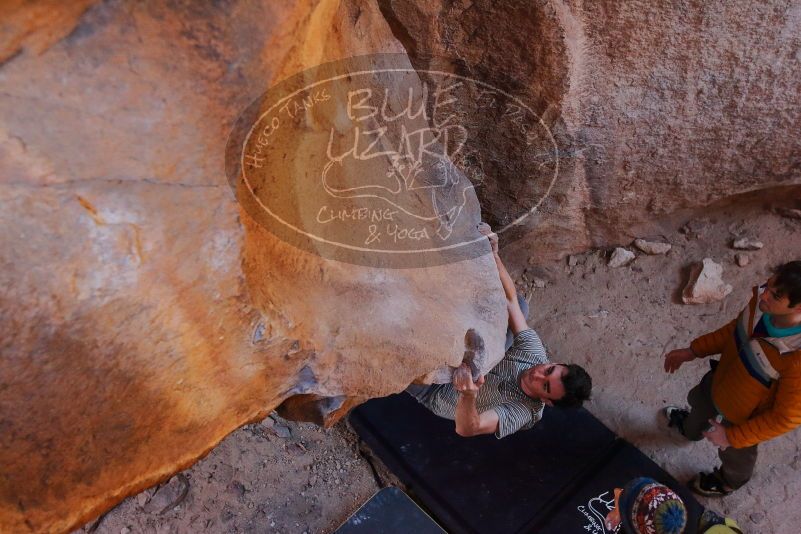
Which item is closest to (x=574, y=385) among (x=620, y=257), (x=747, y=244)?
(x=620, y=257)

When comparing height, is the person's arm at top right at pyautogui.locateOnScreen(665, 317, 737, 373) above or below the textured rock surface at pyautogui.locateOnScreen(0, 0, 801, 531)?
below

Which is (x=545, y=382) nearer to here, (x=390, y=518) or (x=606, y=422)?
(x=606, y=422)

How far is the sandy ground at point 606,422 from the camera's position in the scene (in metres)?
2.32

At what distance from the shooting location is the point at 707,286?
2.83 m

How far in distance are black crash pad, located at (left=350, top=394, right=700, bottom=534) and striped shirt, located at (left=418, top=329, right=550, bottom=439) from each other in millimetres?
196

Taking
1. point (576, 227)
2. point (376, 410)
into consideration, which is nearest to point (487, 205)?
point (576, 227)

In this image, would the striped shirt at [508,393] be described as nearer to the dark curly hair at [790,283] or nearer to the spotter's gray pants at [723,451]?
the spotter's gray pants at [723,451]

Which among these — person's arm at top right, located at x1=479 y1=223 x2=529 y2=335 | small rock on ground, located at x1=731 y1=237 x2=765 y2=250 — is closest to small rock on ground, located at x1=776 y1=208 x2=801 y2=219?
small rock on ground, located at x1=731 y1=237 x2=765 y2=250

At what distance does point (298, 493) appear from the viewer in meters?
2.38

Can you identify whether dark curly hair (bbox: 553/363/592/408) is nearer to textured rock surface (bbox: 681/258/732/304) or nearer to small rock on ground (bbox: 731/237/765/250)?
textured rock surface (bbox: 681/258/732/304)

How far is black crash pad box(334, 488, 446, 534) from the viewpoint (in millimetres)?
2273

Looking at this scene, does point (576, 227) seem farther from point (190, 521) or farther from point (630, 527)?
point (190, 521)

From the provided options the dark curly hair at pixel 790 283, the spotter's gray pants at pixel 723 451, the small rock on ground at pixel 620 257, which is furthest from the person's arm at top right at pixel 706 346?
the small rock on ground at pixel 620 257

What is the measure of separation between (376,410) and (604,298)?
47.8 inches
